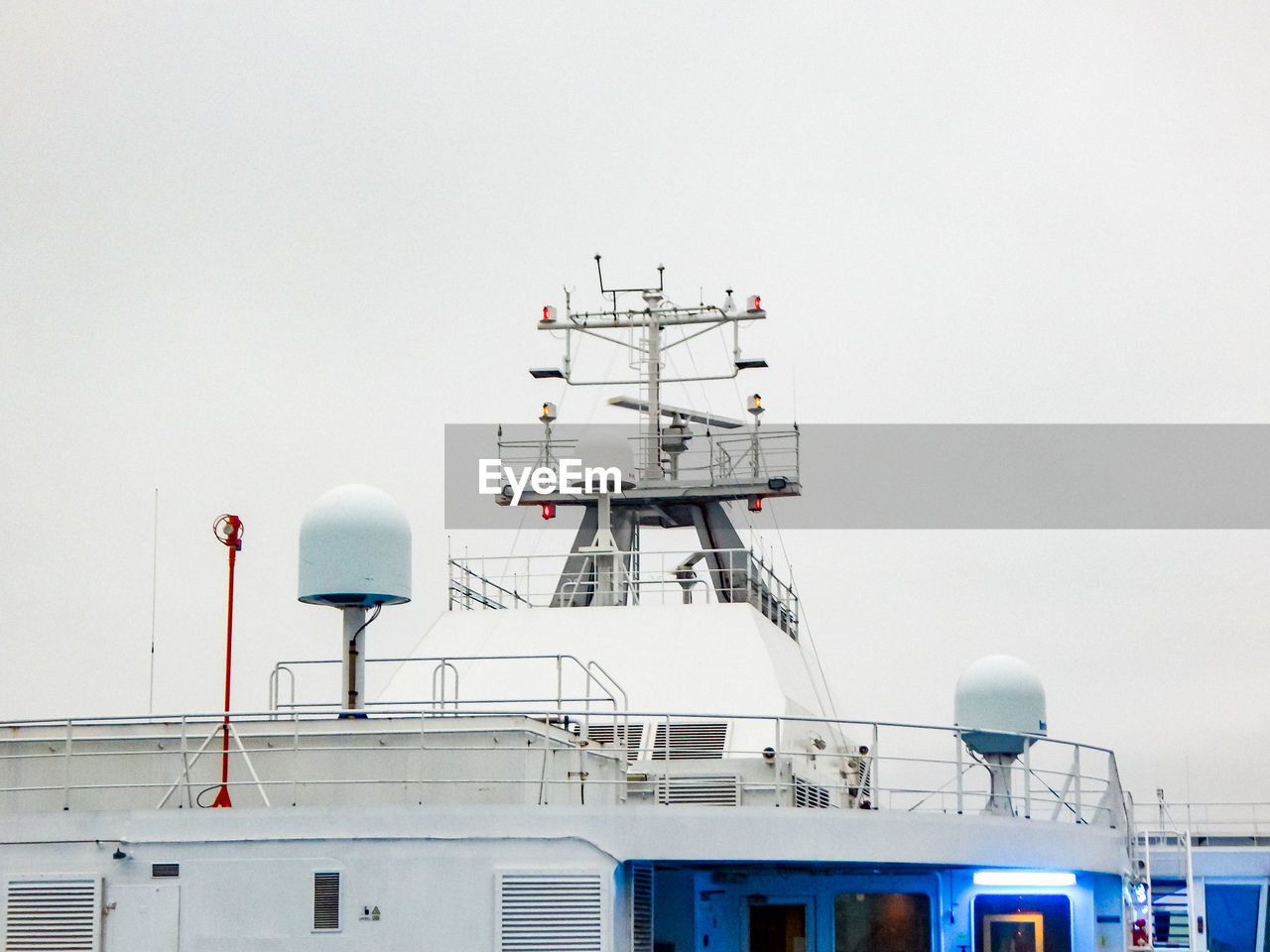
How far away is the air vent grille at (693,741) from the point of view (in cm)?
2453

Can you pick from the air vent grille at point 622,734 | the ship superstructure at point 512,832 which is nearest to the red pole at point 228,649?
the ship superstructure at point 512,832

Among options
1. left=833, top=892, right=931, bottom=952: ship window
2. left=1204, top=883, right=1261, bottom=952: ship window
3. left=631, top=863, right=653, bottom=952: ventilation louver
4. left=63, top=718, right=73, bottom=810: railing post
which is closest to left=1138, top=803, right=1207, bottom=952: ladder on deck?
left=1204, top=883, right=1261, bottom=952: ship window

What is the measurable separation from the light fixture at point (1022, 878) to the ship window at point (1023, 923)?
16 cm

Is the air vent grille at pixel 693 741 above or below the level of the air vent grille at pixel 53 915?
above

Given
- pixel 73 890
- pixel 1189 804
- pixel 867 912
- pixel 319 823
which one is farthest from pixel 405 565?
pixel 1189 804

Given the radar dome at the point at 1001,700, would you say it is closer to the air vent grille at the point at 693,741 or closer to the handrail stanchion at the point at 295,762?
the air vent grille at the point at 693,741

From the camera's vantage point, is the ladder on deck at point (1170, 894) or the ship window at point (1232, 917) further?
the ship window at point (1232, 917)

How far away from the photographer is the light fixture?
67.8 ft

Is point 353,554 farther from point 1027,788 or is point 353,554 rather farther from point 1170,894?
point 1170,894

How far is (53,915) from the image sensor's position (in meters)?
18.8

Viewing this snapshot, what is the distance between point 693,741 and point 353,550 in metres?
6.60

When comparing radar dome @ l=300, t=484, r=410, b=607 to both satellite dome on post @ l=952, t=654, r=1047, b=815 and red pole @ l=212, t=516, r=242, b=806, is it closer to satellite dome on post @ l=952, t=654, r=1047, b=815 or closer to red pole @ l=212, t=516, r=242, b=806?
red pole @ l=212, t=516, r=242, b=806

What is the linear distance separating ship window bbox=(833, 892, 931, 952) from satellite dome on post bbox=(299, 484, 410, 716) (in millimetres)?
6229

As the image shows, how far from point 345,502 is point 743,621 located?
933 cm
